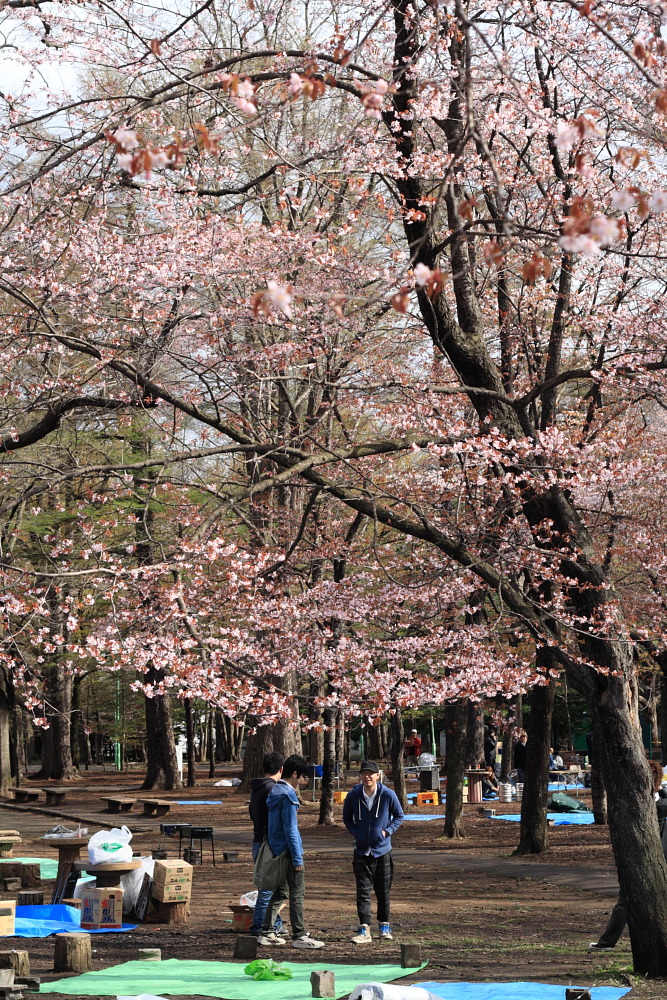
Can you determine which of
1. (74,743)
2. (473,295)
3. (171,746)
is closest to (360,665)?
(473,295)

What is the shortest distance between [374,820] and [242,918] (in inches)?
65.7

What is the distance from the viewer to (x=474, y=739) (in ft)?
101

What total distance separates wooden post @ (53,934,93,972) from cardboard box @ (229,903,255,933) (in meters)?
2.13

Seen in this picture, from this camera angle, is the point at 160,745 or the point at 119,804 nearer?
the point at 119,804

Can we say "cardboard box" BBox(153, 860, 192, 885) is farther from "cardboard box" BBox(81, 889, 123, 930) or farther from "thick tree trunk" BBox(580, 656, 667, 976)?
"thick tree trunk" BBox(580, 656, 667, 976)

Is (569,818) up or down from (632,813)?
down

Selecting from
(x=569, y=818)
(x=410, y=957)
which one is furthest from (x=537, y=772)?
(x=410, y=957)

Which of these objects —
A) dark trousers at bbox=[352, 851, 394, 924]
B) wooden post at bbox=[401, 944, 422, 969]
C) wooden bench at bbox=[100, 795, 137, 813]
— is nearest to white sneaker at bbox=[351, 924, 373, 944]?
dark trousers at bbox=[352, 851, 394, 924]

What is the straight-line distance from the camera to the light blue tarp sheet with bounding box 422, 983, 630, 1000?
7.04m

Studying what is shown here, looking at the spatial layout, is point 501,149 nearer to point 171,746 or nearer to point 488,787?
point 488,787

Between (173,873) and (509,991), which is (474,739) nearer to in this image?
(173,873)

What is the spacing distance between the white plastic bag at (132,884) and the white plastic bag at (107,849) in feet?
1.47

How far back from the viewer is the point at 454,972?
8055 mm

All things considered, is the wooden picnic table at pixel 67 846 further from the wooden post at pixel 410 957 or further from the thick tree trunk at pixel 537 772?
the thick tree trunk at pixel 537 772
